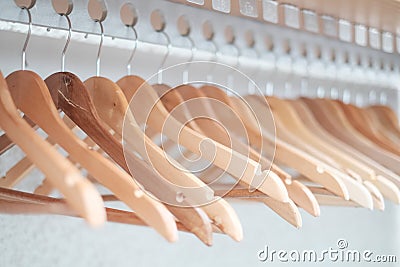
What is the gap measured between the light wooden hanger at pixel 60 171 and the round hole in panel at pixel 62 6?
27 centimetres

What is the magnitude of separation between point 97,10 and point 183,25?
21 cm

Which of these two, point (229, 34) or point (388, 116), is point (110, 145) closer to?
point (229, 34)

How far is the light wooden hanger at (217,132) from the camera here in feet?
2.46

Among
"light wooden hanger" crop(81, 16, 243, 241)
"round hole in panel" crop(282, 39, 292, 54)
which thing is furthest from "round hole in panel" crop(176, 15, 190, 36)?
"light wooden hanger" crop(81, 16, 243, 241)

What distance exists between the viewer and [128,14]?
0.97m

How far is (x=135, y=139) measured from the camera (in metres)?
0.71

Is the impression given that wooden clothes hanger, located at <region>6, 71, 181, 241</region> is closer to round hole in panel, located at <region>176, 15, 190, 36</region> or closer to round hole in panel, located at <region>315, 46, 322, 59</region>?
round hole in panel, located at <region>176, 15, 190, 36</region>

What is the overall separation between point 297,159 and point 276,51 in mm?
455

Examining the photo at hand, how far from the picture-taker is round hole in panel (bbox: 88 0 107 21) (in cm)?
89

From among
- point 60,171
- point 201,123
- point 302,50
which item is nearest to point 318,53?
point 302,50

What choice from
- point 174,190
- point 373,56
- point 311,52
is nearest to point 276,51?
point 311,52

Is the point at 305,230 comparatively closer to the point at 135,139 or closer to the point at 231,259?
the point at 231,259

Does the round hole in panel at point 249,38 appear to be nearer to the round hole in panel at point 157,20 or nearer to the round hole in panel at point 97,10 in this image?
the round hole in panel at point 157,20

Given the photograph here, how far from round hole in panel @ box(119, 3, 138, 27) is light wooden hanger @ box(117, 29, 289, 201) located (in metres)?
0.16
